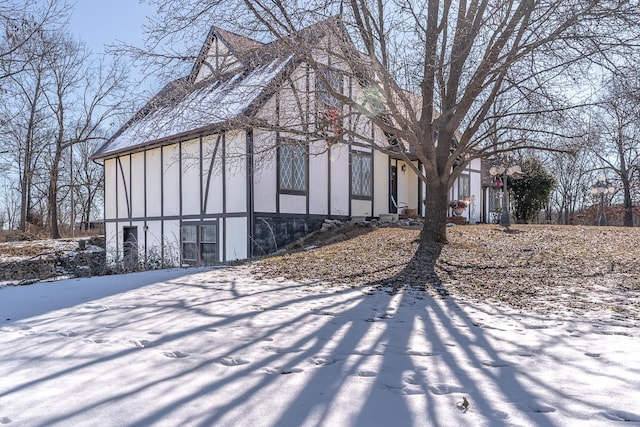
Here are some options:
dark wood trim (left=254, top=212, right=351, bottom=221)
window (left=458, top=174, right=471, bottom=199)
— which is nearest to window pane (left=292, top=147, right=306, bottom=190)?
dark wood trim (left=254, top=212, right=351, bottom=221)

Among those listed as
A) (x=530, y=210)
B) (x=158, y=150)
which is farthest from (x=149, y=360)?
(x=530, y=210)

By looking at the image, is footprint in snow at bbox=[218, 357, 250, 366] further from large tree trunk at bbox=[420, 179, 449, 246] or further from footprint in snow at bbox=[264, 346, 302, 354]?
A: large tree trunk at bbox=[420, 179, 449, 246]

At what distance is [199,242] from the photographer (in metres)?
12.9

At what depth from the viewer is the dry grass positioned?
5317 millimetres

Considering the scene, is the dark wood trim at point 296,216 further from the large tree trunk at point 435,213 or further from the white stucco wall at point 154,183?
the white stucco wall at point 154,183

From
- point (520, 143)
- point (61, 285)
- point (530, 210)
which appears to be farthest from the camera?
point (530, 210)

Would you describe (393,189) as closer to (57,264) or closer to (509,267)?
(509,267)

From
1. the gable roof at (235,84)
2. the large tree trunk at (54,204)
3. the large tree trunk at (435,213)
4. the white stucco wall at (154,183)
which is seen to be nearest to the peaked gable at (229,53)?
the gable roof at (235,84)

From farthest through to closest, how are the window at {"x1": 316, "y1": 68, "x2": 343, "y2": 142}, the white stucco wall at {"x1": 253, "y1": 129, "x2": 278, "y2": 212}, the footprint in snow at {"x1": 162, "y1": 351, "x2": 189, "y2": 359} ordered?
the white stucco wall at {"x1": 253, "y1": 129, "x2": 278, "y2": 212} → the window at {"x1": 316, "y1": 68, "x2": 343, "y2": 142} → the footprint in snow at {"x1": 162, "y1": 351, "x2": 189, "y2": 359}

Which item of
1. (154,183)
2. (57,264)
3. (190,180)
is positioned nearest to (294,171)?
(190,180)

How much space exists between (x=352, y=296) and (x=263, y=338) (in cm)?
195

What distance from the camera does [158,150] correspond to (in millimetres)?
14219

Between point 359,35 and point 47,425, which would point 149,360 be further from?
point 359,35

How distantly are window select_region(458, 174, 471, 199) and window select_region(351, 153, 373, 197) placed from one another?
5.06 metres
